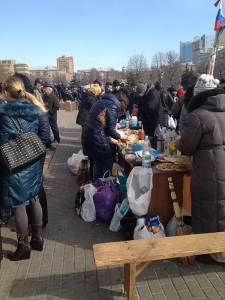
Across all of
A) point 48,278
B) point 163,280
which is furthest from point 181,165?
point 48,278

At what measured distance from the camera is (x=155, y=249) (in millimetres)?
2279

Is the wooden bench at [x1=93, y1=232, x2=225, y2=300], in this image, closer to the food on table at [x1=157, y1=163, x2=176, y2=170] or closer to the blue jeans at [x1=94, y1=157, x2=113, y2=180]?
the food on table at [x1=157, y1=163, x2=176, y2=170]

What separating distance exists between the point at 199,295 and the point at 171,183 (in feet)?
3.97

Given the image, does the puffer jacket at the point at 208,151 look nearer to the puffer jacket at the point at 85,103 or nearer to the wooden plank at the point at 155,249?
the wooden plank at the point at 155,249

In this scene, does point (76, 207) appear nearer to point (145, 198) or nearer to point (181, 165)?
point (145, 198)

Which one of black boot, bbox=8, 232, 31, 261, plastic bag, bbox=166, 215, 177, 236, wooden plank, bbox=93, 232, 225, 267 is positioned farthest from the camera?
plastic bag, bbox=166, 215, 177, 236

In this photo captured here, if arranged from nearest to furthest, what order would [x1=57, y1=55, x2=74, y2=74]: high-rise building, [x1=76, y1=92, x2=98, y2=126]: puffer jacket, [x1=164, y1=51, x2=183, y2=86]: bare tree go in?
[x1=76, y1=92, x2=98, y2=126]: puffer jacket → [x1=164, y1=51, x2=183, y2=86]: bare tree → [x1=57, y1=55, x2=74, y2=74]: high-rise building

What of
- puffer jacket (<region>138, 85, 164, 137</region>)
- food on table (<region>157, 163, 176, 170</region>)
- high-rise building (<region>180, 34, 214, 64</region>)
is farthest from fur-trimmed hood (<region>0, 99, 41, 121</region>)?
high-rise building (<region>180, 34, 214, 64</region>)

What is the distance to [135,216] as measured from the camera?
338cm

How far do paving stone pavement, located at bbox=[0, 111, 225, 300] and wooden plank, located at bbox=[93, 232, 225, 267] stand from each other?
1.67ft

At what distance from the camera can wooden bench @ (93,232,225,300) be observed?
2.17 metres

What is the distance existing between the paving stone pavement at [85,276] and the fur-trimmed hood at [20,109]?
1.57 metres

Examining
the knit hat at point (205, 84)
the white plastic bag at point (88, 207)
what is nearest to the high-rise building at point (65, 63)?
the white plastic bag at point (88, 207)

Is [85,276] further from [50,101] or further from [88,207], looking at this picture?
[50,101]
